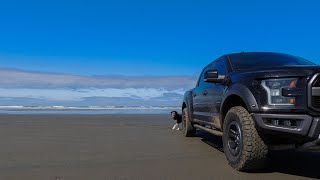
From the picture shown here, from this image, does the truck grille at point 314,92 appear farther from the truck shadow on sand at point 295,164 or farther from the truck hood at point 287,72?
the truck shadow on sand at point 295,164

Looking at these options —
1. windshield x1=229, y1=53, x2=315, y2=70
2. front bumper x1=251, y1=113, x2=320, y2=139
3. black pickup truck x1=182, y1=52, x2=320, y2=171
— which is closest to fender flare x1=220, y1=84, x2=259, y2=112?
black pickup truck x1=182, y1=52, x2=320, y2=171

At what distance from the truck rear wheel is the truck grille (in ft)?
2.69

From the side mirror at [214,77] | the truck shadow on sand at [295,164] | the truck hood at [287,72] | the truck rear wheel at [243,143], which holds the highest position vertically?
the side mirror at [214,77]

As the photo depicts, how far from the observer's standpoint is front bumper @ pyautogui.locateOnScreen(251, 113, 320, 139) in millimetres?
4059

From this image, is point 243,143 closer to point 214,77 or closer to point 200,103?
point 214,77

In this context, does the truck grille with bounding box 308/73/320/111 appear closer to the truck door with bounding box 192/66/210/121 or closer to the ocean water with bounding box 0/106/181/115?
the truck door with bounding box 192/66/210/121

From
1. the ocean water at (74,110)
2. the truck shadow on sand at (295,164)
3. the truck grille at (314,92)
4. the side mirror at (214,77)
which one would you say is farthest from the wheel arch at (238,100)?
the ocean water at (74,110)

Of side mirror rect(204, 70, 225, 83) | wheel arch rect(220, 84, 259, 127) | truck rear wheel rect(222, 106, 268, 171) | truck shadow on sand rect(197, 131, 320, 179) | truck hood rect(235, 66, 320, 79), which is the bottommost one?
truck shadow on sand rect(197, 131, 320, 179)

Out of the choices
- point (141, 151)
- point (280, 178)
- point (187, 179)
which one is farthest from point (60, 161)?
point (280, 178)

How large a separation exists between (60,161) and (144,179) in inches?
69.0

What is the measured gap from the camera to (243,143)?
4.73m

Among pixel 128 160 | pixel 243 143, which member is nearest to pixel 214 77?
pixel 243 143

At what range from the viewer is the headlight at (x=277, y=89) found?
434 cm

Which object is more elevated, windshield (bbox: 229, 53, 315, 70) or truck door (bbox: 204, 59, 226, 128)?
windshield (bbox: 229, 53, 315, 70)
